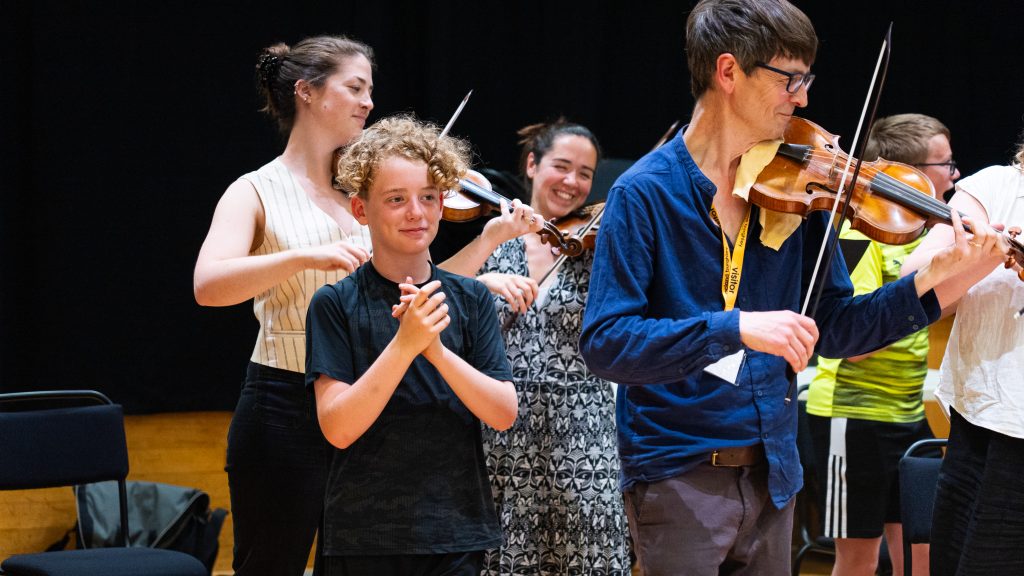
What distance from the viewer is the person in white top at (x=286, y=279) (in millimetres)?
2496

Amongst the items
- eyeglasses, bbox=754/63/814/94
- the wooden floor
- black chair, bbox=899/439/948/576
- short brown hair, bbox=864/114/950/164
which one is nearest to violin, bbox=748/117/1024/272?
eyeglasses, bbox=754/63/814/94

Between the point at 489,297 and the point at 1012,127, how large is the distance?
156 inches

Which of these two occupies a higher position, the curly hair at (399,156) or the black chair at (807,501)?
the curly hair at (399,156)

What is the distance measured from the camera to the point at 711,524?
175 cm

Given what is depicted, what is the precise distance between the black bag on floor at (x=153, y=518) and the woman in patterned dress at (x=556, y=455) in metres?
1.57

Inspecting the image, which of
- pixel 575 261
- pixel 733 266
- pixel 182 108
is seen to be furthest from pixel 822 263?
pixel 182 108

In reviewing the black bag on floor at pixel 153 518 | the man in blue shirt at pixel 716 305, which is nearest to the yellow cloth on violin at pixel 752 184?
the man in blue shirt at pixel 716 305

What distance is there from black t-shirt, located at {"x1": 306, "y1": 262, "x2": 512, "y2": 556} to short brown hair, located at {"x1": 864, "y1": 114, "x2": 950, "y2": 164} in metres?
1.95

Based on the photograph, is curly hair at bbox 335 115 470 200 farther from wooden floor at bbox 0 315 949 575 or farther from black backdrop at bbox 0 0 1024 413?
wooden floor at bbox 0 315 949 575

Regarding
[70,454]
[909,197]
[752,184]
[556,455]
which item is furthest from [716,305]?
[70,454]

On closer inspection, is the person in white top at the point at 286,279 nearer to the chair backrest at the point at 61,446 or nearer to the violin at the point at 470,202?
the violin at the point at 470,202

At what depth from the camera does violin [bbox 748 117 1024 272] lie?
1903 mm

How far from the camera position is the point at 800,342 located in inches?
62.4

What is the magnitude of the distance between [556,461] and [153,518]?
1876 millimetres
